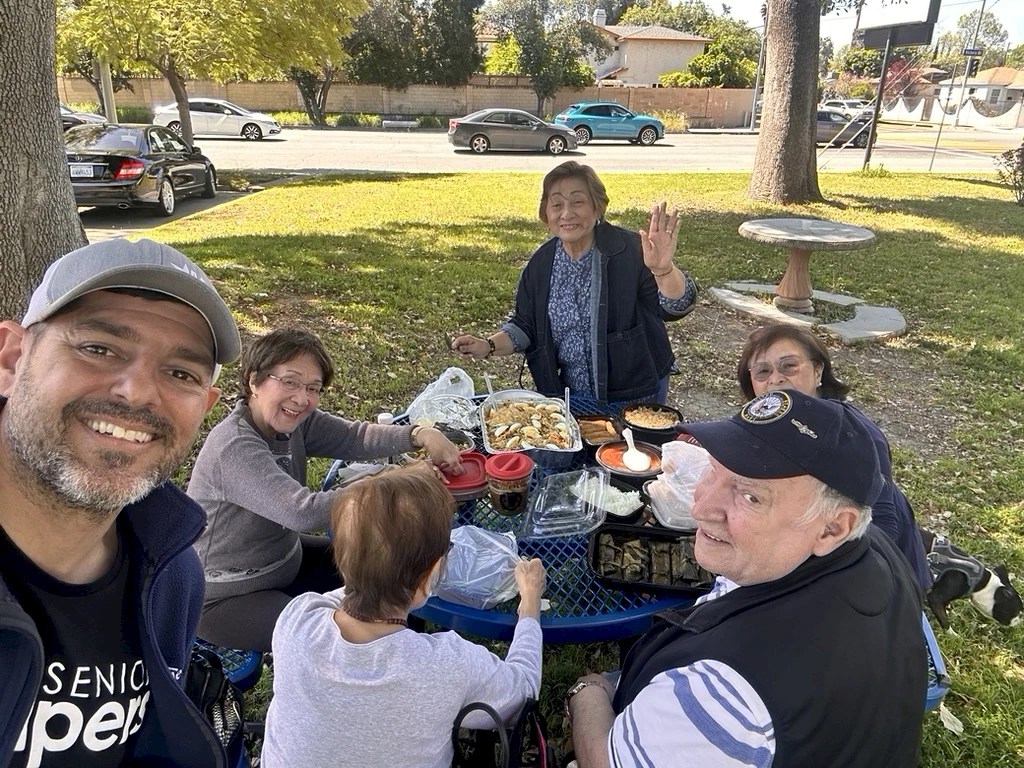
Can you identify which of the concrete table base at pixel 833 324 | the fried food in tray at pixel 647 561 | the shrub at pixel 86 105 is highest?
the shrub at pixel 86 105

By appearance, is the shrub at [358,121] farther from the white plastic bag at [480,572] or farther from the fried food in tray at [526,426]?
the white plastic bag at [480,572]

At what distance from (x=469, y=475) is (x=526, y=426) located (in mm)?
407

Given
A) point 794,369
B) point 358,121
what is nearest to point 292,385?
point 794,369

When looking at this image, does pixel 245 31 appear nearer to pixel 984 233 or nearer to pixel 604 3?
pixel 984 233

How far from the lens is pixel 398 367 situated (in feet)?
18.9

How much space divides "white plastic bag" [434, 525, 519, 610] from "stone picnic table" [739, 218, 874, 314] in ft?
20.3

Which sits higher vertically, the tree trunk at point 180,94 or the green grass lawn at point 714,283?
the tree trunk at point 180,94

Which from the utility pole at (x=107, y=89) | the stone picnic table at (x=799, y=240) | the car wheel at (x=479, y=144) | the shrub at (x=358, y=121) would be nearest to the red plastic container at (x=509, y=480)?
the stone picnic table at (x=799, y=240)

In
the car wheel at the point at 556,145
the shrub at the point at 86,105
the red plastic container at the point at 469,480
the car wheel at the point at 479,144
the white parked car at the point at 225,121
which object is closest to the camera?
the red plastic container at the point at 469,480

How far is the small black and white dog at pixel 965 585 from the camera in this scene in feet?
9.49

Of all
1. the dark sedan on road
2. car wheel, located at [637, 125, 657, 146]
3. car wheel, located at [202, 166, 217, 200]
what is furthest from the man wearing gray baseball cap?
car wheel, located at [637, 125, 657, 146]

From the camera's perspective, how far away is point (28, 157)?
4.45 meters

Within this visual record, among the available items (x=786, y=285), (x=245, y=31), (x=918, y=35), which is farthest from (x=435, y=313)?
(x=918, y=35)

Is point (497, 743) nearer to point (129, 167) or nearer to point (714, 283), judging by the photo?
point (714, 283)
